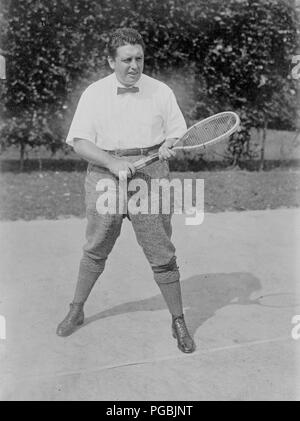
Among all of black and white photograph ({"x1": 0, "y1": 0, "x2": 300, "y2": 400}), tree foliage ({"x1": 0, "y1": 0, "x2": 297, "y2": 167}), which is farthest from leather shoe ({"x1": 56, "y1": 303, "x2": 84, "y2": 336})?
tree foliage ({"x1": 0, "y1": 0, "x2": 297, "y2": 167})

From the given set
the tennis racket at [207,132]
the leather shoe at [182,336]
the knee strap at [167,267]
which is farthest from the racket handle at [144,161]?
the leather shoe at [182,336]

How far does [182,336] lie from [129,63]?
1.55m

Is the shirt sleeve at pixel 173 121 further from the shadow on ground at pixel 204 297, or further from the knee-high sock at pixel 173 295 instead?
the shadow on ground at pixel 204 297

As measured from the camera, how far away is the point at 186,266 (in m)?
5.61

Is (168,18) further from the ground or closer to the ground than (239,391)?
further from the ground

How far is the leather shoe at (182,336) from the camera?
12.3 feet

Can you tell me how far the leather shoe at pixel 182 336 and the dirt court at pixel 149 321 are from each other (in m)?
0.05

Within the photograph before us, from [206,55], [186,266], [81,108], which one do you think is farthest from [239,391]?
[206,55]

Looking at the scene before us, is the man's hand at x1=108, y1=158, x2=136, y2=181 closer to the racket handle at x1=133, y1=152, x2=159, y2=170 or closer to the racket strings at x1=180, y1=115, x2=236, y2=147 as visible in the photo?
the racket handle at x1=133, y1=152, x2=159, y2=170

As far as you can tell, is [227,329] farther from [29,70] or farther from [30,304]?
[29,70]

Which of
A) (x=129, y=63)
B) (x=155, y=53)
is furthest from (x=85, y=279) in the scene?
(x=155, y=53)

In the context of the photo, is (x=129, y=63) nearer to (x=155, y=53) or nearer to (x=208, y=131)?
(x=208, y=131)

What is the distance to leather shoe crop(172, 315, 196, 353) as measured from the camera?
3.74 metres
